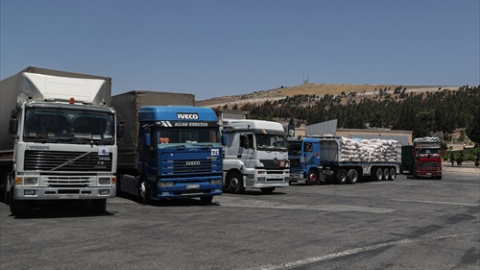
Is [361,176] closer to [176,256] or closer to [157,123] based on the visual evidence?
[157,123]

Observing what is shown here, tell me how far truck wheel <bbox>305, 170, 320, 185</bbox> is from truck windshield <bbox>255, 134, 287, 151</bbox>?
28.9 ft

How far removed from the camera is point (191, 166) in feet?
52.3

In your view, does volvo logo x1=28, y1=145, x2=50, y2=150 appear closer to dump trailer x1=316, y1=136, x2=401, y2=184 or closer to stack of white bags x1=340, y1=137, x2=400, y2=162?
dump trailer x1=316, y1=136, x2=401, y2=184

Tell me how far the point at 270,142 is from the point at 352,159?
12885mm

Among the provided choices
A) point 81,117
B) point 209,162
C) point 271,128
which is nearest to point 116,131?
point 81,117

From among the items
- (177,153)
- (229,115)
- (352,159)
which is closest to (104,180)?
(177,153)

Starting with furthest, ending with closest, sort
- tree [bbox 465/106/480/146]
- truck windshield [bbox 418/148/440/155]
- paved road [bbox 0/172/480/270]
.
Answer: tree [bbox 465/106/480/146] < truck windshield [bbox 418/148/440/155] < paved road [bbox 0/172/480/270]

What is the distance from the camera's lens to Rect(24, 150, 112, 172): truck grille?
11984mm

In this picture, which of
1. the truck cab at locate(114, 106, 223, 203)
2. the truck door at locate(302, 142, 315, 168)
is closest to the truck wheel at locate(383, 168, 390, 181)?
the truck door at locate(302, 142, 315, 168)

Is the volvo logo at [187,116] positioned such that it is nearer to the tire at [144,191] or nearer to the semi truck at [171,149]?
the semi truck at [171,149]

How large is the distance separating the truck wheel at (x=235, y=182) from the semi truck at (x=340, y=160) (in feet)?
24.6

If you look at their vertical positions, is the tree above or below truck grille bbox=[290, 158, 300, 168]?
above

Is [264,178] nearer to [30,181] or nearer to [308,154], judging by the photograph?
[308,154]

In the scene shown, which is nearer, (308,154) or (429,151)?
(308,154)
